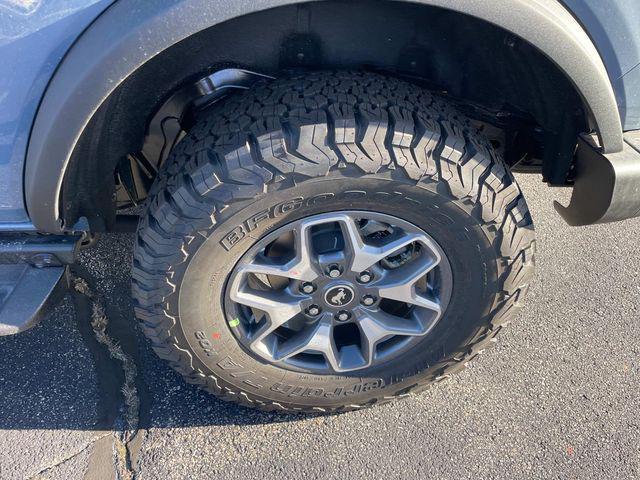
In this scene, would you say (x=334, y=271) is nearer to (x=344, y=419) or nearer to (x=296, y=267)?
(x=296, y=267)

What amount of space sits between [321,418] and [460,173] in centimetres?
118

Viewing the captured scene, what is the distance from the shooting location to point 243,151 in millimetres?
1632

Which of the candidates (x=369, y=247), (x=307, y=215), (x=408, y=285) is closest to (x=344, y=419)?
(x=408, y=285)

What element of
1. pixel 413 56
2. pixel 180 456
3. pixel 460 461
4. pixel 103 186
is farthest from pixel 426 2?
pixel 180 456

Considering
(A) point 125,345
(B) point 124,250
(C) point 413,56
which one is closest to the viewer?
(C) point 413,56

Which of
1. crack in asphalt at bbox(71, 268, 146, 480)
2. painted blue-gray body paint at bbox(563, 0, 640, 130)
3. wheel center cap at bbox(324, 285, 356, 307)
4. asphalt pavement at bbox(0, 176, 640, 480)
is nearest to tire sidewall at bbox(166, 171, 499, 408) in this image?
A: asphalt pavement at bbox(0, 176, 640, 480)

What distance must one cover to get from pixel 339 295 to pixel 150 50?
1000 millimetres

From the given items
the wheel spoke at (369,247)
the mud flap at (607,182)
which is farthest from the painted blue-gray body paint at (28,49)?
the mud flap at (607,182)

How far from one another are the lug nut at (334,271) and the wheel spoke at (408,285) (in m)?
0.17

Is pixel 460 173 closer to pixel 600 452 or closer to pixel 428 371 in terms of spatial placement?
pixel 428 371

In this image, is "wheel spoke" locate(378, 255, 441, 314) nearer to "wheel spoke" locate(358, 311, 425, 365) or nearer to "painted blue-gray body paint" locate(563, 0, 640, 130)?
"wheel spoke" locate(358, 311, 425, 365)

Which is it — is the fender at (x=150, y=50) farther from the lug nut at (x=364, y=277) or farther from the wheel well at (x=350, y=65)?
the lug nut at (x=364, y=277)

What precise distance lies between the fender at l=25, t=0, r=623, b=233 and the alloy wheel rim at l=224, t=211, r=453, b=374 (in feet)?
2.08

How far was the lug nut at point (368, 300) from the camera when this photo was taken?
1.99 m
